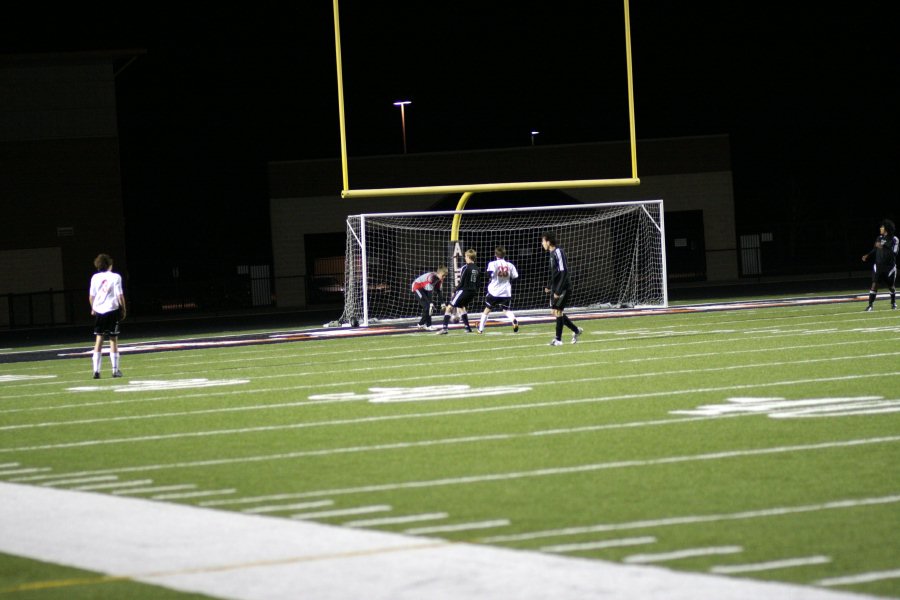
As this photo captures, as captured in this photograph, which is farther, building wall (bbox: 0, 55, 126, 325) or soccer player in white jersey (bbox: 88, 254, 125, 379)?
building wall (bbox: 0, 55, 126, 325)

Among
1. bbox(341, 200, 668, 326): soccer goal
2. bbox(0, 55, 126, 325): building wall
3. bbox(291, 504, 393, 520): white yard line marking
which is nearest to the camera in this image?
bbox(291, 504, 393, 520): white yard line marking

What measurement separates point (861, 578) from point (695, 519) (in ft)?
4.96

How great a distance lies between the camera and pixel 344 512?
797 centimetres

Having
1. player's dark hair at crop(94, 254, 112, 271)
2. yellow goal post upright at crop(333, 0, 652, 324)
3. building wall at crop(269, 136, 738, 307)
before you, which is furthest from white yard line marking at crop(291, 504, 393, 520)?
building wall at crop(269, 136, 738, 307)

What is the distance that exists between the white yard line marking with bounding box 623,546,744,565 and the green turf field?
18 millimetres

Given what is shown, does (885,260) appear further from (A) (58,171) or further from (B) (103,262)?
(A) (58,171)

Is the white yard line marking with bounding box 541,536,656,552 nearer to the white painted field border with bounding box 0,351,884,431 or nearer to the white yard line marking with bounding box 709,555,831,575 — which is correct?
the white yard line marking with bounding box 709,555,831,575

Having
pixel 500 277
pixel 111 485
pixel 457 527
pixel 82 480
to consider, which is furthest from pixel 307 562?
pixel 500 277

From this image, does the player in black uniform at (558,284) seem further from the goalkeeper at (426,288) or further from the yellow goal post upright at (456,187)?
the goalkeeper at (426,288)

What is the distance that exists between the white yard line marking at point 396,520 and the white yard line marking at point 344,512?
9.6 inches

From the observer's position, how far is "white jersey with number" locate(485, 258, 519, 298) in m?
26.2

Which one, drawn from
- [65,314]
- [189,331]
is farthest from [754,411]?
[65,314]

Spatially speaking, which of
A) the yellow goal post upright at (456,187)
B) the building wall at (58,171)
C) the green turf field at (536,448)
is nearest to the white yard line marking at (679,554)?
the green turf field at (536,448)

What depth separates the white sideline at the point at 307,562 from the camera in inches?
227
